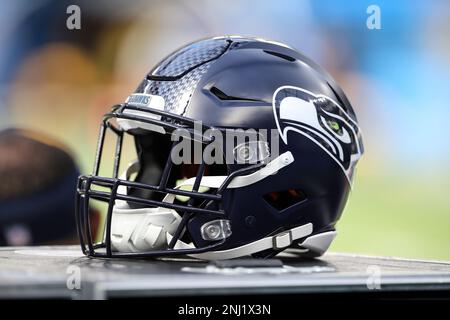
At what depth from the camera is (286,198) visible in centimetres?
168

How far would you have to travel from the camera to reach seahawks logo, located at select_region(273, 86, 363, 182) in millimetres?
1660

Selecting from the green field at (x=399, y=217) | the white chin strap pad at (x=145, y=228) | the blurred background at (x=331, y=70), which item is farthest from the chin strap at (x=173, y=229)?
the green field at (x=399, y=217)

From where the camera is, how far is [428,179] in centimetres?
358

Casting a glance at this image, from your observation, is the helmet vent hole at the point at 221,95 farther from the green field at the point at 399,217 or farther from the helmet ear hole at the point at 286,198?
the green field at the point at 399,217

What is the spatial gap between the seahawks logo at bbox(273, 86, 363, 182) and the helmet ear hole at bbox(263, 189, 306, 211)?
12 cm

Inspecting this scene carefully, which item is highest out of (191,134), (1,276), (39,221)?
(191,134)

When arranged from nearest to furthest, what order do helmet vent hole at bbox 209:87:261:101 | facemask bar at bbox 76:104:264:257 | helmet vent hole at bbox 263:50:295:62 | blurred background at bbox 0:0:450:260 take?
facemask bar at bbox 76:104:264:257
helmet vent hole at bbox 209:87:261:101
helmet vent hole at bbox 263:50:295:62
blurred background at bbox 0:0:450:260

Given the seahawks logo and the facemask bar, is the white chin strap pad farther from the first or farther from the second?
the seahawks logo

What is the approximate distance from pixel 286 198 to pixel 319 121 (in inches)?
7.5

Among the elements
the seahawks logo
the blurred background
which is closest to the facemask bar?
the seahawks logo

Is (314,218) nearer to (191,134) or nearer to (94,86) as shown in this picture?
(191,134)

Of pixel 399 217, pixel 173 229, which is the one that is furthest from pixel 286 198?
pixel 399 217

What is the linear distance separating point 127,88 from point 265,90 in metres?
1.85

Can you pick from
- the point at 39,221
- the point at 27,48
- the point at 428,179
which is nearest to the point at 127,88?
the point at 27,48
